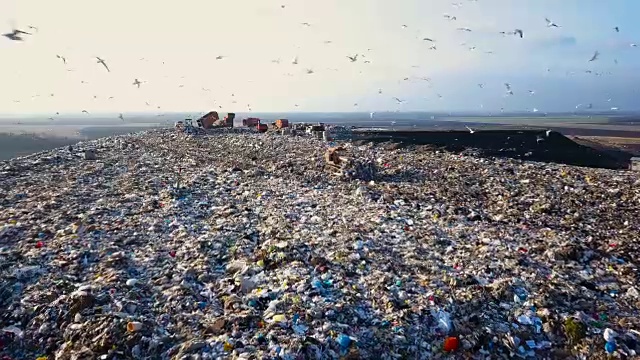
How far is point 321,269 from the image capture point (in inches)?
160

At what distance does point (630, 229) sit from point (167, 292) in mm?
5659

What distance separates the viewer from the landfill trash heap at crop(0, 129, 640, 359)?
3012mm

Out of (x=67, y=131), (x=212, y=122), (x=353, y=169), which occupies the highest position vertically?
(x=212, y=122)

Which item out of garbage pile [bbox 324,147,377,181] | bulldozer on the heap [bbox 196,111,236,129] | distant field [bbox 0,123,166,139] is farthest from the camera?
distant field [bbox 0,123,166,139]

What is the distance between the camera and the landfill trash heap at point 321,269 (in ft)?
9.88

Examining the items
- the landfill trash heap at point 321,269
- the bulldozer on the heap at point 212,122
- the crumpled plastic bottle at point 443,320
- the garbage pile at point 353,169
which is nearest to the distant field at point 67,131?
the bulldozer on the heap at point 212,122

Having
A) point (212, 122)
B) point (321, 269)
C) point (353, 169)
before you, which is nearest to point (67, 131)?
point (212, 122)

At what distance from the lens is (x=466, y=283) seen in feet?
12.5

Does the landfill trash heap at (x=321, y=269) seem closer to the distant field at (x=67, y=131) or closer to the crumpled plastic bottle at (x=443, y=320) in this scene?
the crumpled plastic bottle at (x=443, y=320)

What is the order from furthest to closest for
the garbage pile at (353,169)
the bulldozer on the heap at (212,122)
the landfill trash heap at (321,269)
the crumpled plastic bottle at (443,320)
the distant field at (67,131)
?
the distant field at (67,131) < the bulldozer on the heap at (212,122) < the garbage pile at (353,169) < the crumpled plastic bottle at (443,320) < the landfill trash heap at (321,269)

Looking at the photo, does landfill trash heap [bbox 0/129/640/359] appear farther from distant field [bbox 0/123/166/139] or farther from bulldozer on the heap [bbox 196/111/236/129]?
distant field [bbox 0/123/166/139]

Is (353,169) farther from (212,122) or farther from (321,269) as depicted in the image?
(212,122)

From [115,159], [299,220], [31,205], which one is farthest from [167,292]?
[115,159]

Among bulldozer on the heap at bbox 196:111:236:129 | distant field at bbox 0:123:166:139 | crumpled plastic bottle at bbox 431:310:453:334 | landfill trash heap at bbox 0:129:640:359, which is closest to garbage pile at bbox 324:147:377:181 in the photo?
landfill trash heap at bbox 0:129:640:359
